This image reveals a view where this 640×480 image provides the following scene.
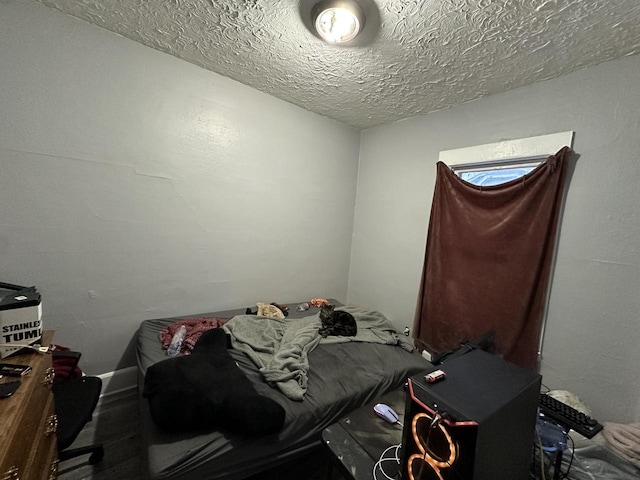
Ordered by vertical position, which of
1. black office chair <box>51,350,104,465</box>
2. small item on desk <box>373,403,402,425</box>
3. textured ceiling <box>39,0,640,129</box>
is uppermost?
textured ceiling <box>39,0,640,129</box>

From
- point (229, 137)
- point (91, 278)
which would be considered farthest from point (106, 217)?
point (229, 137)

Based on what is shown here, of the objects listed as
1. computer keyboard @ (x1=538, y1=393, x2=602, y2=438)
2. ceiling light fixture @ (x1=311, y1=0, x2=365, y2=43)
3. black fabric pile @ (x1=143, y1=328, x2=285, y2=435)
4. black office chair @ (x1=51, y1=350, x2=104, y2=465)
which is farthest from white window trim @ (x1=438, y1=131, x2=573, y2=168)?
black office chair @ (x1=51, y1=350, x2=104, y2=465)

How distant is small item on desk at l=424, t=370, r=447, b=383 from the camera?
794mm

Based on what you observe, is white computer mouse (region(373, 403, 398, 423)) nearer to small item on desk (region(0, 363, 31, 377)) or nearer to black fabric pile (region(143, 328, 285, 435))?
black fabric pile (region(143, 328, 285, 435))

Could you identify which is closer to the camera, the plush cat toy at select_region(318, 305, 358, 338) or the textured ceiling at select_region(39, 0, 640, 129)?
the textured ceiling at select_region(39, 0, 640, 129)

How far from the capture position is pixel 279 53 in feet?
5.41

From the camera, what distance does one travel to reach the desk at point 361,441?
2.93ft

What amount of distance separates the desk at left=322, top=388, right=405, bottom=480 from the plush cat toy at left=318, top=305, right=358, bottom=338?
86 centimetres

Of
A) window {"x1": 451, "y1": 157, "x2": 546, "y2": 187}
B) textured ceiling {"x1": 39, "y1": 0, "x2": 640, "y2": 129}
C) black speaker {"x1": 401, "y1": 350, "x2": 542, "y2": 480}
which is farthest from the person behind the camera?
window {"x1": 451, "y1": 157, "x2": 546, "y2": 187}

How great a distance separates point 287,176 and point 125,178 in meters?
1.28

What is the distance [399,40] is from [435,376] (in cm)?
167

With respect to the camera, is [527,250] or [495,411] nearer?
[495,411]

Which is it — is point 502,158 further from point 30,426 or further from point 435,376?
point 30,426

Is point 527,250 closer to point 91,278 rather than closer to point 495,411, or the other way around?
point 495,411
